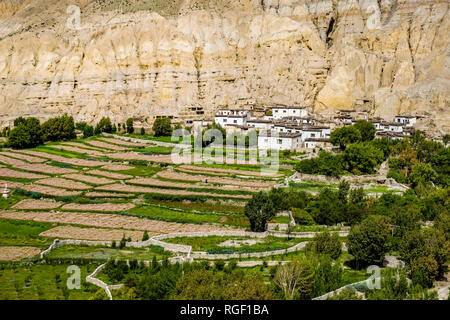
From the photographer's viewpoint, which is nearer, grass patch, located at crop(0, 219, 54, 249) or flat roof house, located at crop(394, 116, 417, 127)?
grass patch, located at crop(0, 219, 54, 249)

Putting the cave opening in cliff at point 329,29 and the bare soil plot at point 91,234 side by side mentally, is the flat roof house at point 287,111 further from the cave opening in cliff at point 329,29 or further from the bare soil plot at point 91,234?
the bare soil plot at point 91,234

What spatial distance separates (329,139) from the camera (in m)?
64.5

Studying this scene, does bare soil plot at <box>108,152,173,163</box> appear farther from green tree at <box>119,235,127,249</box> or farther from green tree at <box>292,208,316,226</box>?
green tree at <box>119,235,127,249</box>

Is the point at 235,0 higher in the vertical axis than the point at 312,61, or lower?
higher

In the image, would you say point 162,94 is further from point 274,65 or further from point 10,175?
point 10,175

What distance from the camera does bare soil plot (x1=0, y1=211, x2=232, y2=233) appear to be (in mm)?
→ 39322

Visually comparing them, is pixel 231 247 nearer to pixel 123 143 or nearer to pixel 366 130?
pixel 366 130

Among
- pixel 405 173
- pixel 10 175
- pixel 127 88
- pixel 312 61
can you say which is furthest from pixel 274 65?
pixel 10 175

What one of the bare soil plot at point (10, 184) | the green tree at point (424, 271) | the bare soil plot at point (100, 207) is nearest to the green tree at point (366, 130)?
the bare soil plot at point (100, 207)

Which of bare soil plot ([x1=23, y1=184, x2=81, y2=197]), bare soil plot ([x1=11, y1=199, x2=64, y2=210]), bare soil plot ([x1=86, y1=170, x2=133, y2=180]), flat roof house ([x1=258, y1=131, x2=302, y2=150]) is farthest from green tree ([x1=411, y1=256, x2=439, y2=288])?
flat roof house ([x1=258, y1=131, x2=302, y2=150])

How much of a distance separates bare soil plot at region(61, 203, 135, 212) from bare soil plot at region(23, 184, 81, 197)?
312 centimetres

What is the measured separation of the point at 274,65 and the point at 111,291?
69782mm

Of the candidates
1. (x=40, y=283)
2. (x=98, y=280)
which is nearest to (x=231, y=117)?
(x=98, y=280)

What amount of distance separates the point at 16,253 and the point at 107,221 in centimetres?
886
